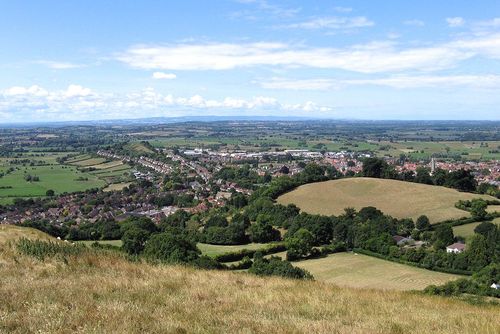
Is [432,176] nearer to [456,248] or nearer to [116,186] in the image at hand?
[456,248]

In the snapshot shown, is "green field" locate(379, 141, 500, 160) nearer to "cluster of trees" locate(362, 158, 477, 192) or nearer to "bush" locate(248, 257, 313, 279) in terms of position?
"cluster of trees" locate(362, 158, 477, 192)

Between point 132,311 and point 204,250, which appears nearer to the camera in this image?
point 132,311

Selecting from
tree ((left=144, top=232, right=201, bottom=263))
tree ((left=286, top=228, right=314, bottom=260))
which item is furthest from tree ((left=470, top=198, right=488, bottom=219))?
tree ((left=144, top=232, right=201, bottom=263))

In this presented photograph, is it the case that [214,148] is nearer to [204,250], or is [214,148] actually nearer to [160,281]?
[204,250]

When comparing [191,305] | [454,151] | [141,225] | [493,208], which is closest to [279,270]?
[191,305]

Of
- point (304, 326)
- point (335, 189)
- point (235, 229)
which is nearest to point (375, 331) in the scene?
point (304, 326)

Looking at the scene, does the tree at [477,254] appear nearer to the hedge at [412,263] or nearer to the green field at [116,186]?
the hedge at [412,263]
